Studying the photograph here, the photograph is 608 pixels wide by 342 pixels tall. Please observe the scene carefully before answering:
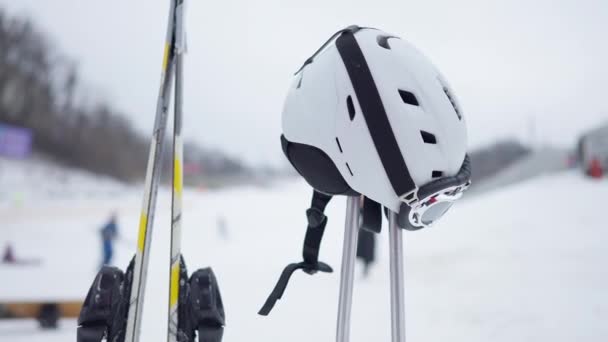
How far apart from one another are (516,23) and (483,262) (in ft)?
3.01

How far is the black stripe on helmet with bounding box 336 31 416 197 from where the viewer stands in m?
0.38

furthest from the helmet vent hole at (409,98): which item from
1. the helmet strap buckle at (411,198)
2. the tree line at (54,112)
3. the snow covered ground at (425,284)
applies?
the tree line at (54,112)

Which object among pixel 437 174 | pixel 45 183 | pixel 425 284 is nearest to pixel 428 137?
pixel 437 174

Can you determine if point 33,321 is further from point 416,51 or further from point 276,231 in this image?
point 416,51

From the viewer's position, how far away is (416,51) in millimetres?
449

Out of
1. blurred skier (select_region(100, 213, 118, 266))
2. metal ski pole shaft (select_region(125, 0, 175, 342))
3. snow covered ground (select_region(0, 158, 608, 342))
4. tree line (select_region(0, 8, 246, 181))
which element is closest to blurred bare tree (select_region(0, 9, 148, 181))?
tree line (select_region(0, 8, 246, 181))

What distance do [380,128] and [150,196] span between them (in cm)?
38

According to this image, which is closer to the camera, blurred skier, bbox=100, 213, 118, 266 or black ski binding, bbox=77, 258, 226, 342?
black ski binding, bbox=77, 258, 226, 342

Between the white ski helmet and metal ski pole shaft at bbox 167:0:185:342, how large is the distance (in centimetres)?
21

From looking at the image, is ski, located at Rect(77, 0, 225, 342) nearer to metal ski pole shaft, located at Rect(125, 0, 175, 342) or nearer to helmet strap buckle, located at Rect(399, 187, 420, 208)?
metal ski pole shaft, located at Rect(125, 0, 175, 342)

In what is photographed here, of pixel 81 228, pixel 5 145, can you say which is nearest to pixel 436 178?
pixel 81 228

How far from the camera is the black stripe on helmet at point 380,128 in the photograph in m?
0.38

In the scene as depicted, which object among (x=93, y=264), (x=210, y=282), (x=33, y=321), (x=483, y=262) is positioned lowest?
(x=93, y=264)

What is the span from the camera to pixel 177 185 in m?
0.54
